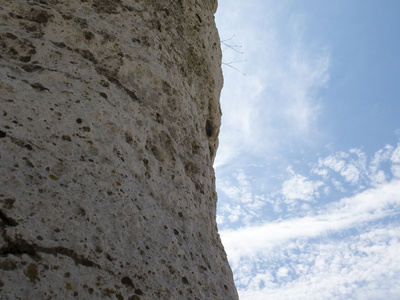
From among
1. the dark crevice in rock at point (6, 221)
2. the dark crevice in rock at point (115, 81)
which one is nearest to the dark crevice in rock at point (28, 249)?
the dark crevice in rock at point (6, 221)

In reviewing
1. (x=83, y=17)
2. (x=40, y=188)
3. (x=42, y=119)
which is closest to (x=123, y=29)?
(x=83, y=17)

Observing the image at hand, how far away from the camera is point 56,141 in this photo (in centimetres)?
216

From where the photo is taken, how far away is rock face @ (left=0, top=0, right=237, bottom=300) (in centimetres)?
171

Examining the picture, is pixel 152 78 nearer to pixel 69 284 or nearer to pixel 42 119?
pixel 42 119

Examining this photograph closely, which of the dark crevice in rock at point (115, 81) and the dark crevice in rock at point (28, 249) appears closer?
the dark crevice in rock at point (28, 249)

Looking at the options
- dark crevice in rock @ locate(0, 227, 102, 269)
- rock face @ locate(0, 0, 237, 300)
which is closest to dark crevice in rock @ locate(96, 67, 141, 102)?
rock face @ locate(0, 0, 237, 300)

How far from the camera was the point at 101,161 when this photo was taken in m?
2.27

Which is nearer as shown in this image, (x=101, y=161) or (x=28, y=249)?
(x=28, y=249)

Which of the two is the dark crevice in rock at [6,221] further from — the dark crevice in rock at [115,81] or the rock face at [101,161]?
the dark crevice in rock at [115,81]

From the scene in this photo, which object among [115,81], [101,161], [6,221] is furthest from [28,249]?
[115,81]

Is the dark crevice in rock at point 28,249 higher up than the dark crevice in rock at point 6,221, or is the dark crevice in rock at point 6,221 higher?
the dark crevice in rock at point 6,221

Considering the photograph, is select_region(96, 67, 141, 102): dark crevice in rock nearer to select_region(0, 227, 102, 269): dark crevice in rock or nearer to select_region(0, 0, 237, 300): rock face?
select_region(0, 0, 237, 300): rock face

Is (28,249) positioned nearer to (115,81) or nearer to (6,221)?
(6,221)

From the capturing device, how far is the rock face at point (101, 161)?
1.71 meters
